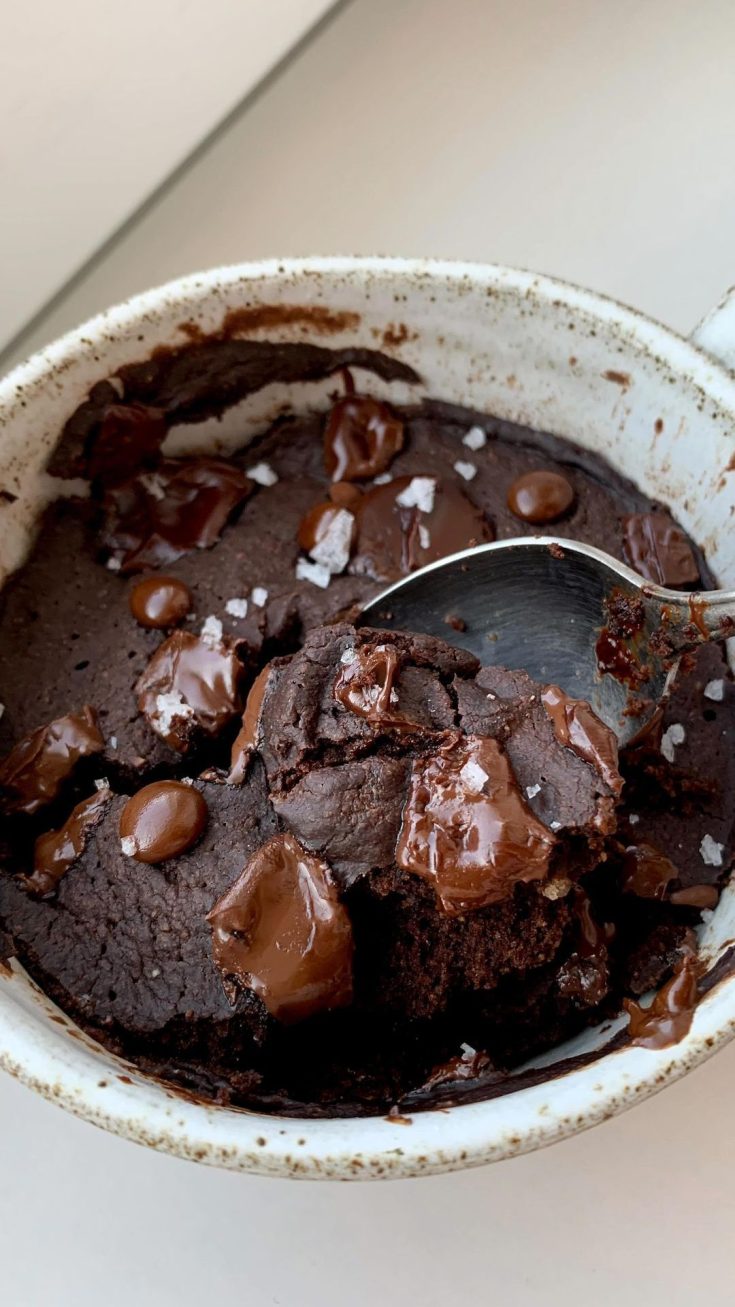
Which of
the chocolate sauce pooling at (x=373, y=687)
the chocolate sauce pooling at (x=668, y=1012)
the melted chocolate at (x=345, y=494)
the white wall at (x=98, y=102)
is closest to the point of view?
the chocolate sauce pooling at (x=668, y=1012)

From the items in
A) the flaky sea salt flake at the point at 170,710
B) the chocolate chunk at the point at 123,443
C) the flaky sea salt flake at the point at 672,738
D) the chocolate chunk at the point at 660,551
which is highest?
the chocolate chunk at the point at 660,551

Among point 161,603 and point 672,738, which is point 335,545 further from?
point 672,738

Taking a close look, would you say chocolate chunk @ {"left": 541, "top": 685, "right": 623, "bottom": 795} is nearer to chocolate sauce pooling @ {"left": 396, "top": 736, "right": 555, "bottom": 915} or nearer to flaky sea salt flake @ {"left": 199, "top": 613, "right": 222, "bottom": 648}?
chocolate sauce pooling @ {"left": 396, "top": 736, "right": 555, "bottom": 915}

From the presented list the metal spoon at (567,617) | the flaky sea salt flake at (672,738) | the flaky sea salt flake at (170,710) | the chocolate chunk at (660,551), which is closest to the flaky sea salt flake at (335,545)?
the metal spoon at (567,617)

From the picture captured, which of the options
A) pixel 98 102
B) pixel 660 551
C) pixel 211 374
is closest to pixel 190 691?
pixel 211 374

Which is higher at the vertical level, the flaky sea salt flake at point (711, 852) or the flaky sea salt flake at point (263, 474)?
the flaky sea salt flake at point (711, 852)

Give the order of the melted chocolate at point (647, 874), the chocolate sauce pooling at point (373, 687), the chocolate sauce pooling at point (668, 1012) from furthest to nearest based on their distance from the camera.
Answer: the melted chocolate at point (647, 874), the chocolate sauce pooling at point (373, 687), the chocolate sauce pooling at point (668, 1012)

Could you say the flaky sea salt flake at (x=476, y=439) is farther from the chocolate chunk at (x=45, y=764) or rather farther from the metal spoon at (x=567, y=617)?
the chocolate chunk at (x=45, y=764)

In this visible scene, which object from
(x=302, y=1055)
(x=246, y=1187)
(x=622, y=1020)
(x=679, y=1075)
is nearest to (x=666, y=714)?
(x=622, y=1020)
